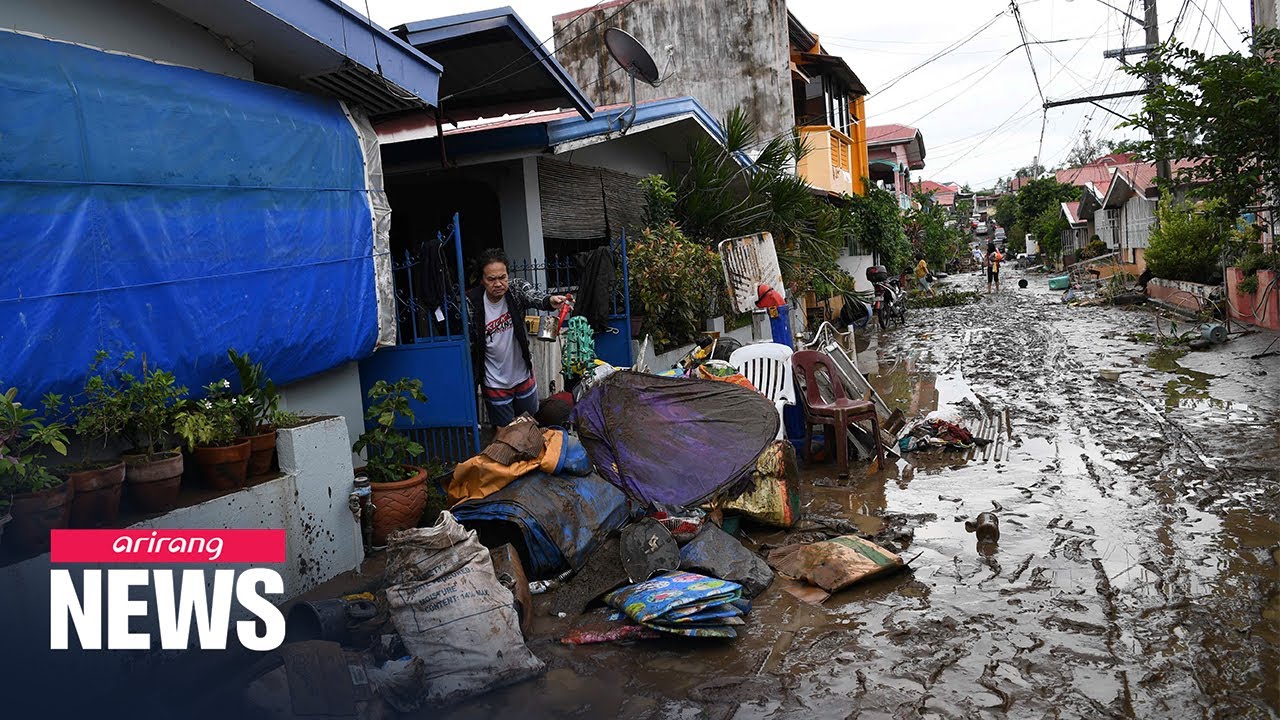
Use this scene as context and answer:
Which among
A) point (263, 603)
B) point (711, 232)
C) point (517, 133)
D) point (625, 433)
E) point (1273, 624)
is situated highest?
point (517, 133)

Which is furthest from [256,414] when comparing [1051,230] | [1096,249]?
[1051,230]

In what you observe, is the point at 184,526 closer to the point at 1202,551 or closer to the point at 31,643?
the point at 31,643

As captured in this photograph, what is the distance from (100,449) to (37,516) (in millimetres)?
809

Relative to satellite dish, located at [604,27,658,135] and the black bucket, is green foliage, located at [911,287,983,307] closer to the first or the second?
satellite dish, located at [604,27,658,135]

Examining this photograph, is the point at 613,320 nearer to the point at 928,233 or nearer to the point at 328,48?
the point at 328,48

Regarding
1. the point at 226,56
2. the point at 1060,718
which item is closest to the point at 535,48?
the point at 226,56

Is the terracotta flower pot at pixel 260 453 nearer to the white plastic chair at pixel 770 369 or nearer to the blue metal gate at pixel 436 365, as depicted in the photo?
the blue metal gate at pixel 436 365

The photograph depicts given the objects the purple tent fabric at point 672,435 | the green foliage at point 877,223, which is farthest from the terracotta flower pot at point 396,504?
the green foliage at point 877,223

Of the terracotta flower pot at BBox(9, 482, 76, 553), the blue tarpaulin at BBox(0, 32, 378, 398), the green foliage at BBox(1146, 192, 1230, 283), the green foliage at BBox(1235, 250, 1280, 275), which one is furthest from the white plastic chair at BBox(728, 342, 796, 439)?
the green foliage at BBox(1146, 192, 1230, 283)

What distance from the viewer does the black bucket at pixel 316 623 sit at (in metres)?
4.44

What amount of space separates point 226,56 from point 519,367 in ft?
9.91

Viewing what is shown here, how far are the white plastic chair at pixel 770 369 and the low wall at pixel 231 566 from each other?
4317 mm

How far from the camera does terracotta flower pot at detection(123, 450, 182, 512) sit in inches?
171

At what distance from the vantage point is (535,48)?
8156 millimetres
